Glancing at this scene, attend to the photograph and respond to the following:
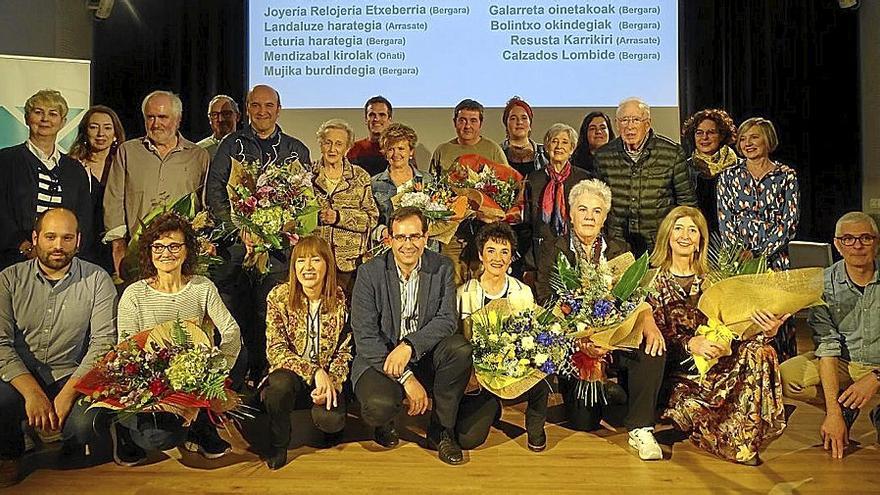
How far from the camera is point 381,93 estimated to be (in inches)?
225

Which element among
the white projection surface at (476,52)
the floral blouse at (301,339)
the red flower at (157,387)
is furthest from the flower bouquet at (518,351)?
the white projection surface at (476,52)

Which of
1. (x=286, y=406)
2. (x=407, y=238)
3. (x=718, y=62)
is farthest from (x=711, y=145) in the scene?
(x=286, y=406)

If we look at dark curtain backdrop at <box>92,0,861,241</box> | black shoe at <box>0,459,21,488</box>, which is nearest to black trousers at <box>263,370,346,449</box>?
black shoe at <box>0,459,21,488</box>

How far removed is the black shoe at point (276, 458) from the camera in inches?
A: 123

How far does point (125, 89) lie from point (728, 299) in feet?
16.5

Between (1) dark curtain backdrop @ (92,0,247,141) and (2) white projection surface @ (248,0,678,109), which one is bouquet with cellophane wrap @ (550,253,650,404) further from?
(1) dark curtain backdrop @ (92,0,247,141)

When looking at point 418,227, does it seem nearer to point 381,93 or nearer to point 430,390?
point 430,390

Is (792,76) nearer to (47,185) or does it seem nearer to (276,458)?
(276,458)

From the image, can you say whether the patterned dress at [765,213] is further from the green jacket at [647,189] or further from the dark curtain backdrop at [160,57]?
the dark curtain backdrop at [160,57]

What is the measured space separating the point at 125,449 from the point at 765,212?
332 cm

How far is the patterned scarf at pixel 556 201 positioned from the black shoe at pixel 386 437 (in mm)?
1361

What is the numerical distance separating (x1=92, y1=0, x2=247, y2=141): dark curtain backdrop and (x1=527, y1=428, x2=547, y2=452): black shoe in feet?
13.2

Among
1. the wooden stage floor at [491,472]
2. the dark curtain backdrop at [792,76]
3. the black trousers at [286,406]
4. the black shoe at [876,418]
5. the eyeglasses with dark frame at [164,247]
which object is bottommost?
the wooden stage floor at [491,472]

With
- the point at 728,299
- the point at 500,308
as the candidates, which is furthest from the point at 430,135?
the point at 728,299
